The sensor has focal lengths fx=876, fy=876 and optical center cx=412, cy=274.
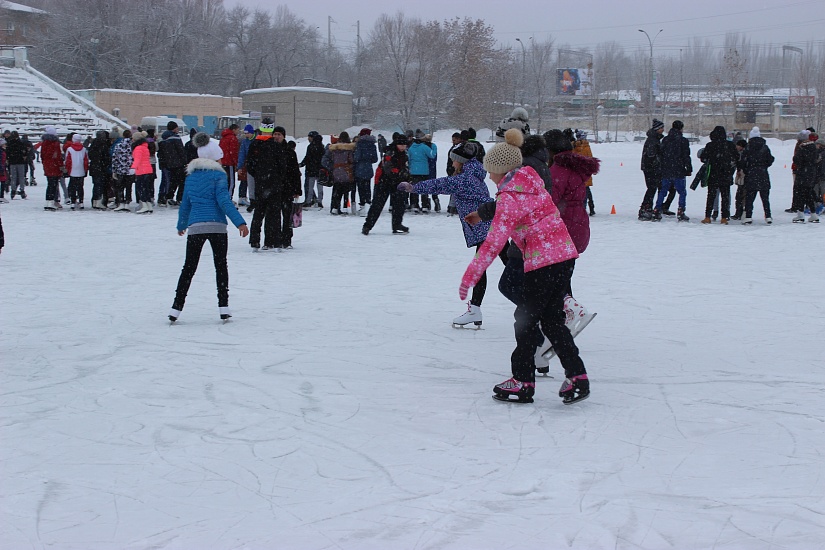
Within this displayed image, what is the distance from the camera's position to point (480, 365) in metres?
6.12

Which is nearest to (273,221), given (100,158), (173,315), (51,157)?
(173,315)

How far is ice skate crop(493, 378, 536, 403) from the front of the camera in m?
5.10

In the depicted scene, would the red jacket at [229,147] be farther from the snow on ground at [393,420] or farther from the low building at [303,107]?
the low building at [303,107]

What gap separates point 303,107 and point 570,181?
53.1 metres

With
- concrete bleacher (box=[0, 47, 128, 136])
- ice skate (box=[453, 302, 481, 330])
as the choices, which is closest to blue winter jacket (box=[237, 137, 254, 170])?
ice skate (box=[453, 302, 481, 330])

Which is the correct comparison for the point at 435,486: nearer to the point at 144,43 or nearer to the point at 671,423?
the point at 671,423

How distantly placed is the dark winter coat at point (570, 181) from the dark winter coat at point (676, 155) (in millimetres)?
10445

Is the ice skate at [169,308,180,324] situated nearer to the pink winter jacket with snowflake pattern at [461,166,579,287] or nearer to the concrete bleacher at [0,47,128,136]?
the pink winter jacket with snowflake pattern at [461,166,579,287]

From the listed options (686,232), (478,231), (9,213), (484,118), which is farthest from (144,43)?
(478,231)

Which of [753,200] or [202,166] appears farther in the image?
[753,200]

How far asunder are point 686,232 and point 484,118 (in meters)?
49.2

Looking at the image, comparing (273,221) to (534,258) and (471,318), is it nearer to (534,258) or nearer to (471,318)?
(471,318)

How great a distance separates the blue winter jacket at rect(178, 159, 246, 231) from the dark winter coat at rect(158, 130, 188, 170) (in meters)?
9.68

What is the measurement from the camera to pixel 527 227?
4.86 metres
